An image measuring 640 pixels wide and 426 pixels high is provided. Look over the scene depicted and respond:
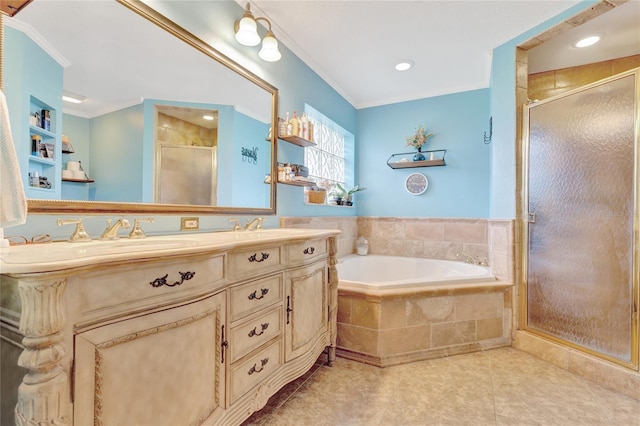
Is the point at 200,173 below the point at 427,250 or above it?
above

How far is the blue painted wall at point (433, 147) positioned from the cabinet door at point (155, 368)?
2.81 meters

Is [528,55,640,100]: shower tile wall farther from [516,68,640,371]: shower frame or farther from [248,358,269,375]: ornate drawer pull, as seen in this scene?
[248,358,269,375]: ornate drawer pull

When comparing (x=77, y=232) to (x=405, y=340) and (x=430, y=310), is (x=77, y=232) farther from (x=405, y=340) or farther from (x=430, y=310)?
(x=430, y=310)

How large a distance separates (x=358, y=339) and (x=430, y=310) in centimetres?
58

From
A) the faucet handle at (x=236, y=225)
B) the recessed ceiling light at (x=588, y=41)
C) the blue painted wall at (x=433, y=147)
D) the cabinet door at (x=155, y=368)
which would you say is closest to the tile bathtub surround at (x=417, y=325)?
the faucet handle at (x=236, y=225)

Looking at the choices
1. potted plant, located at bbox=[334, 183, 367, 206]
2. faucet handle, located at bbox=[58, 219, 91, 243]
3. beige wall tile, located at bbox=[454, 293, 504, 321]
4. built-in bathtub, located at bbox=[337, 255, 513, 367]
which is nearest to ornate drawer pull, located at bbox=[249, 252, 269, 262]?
faucet handle, located at bbox=[58, 219, 91, 243]

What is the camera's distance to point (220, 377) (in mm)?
1160

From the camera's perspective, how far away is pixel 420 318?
213 centimetres

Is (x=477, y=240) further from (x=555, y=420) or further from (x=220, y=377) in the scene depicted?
(x=220, y=377)

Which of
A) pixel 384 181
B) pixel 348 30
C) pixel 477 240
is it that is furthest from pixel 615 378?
pixel 348 30

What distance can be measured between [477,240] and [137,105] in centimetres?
318

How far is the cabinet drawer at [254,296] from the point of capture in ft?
4.05

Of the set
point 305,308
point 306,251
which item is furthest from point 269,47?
point 305,308

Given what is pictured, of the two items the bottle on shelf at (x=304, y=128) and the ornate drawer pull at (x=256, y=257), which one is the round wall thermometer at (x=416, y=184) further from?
the ornate drawer pull at (x=256, y=257)
